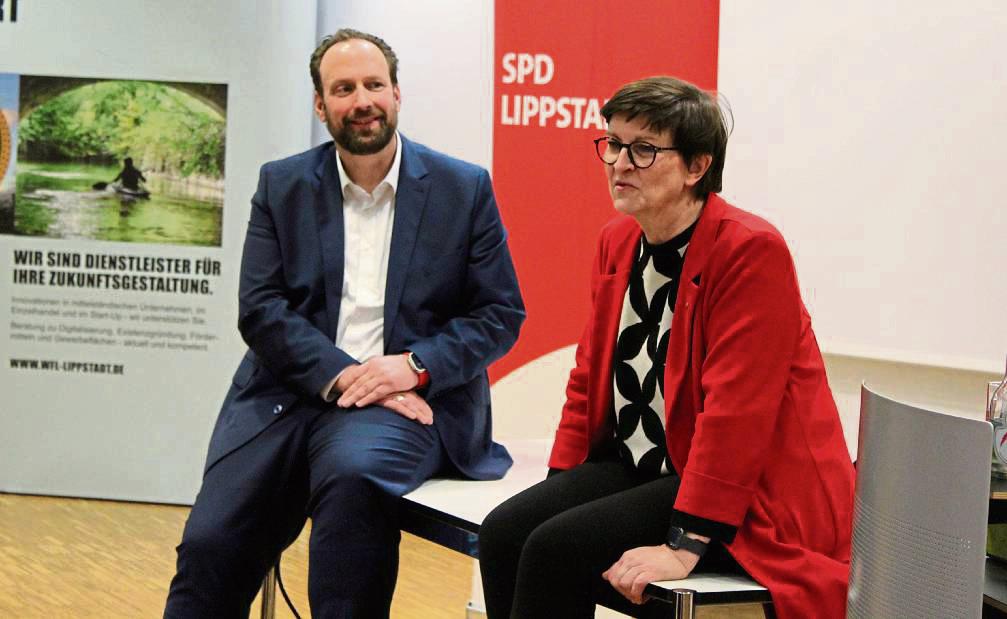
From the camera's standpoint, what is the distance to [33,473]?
530cm

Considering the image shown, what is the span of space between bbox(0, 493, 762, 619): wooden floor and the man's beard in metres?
1.63

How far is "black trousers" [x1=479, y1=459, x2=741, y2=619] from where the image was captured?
2.24 meters

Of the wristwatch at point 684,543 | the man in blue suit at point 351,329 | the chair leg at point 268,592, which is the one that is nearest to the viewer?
the wristwatch at point 684,543

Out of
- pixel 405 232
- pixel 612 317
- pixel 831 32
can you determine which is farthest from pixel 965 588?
pixel 831 32

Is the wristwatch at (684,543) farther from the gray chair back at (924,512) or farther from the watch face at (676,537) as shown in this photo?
the gray chair back at (924,512)

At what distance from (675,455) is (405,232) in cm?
102

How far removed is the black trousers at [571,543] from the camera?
2240mm

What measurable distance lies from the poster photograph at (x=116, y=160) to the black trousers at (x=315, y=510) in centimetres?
232

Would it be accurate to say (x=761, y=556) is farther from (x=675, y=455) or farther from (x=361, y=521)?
(x=361, y=521)

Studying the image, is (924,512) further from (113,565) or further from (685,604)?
(113,565)

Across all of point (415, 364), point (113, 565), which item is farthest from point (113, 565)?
point (415, 364)

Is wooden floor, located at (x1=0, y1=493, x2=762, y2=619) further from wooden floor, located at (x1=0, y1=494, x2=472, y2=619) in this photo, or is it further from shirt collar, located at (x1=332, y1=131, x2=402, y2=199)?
shirt collar, located at (x1=332, y1=131, x2=402, y2=199)

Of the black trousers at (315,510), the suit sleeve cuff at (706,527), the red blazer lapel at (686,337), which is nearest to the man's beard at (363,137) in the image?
the black trousers at (315,510)

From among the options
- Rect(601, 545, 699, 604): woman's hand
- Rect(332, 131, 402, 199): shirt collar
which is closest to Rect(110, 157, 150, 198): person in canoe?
Rect(332, 131, 402, 199): shirt collar
